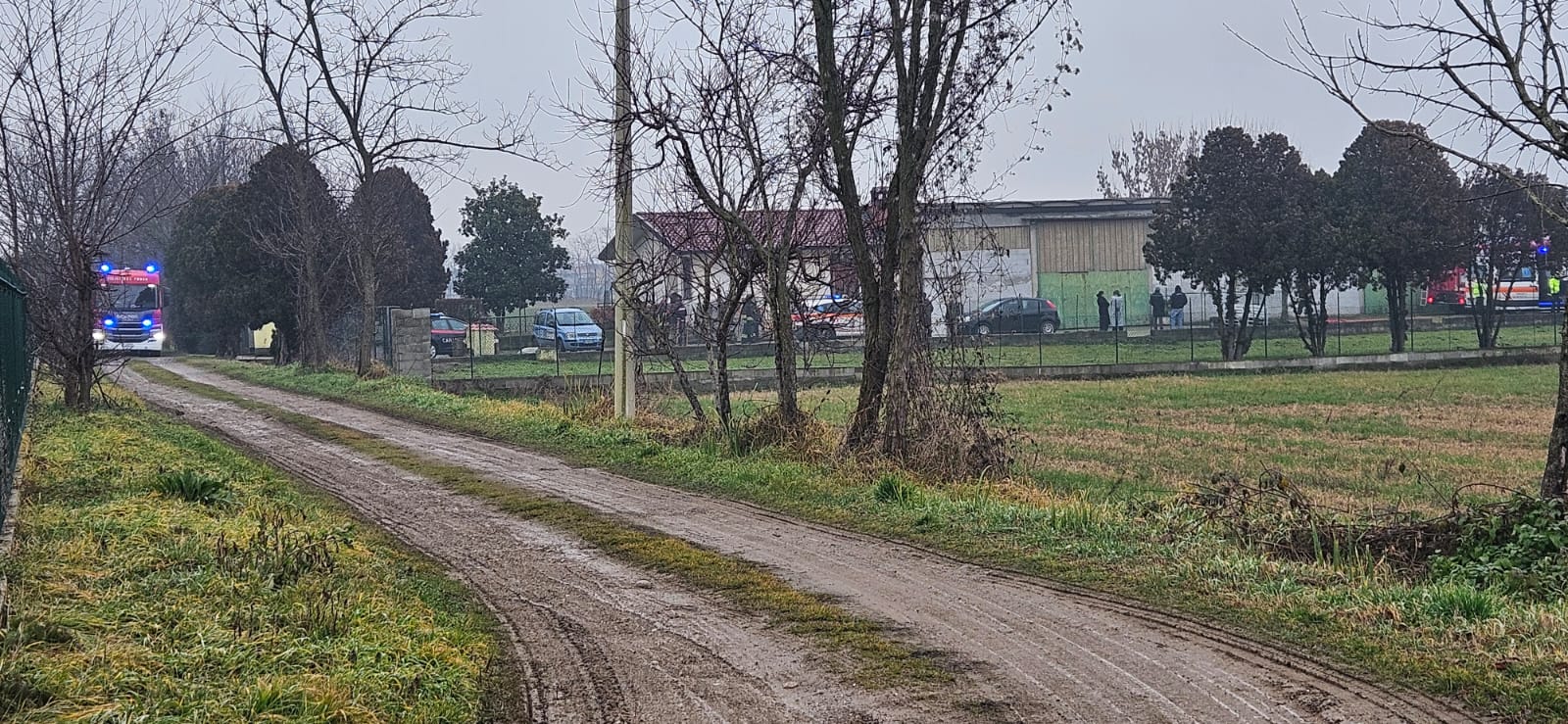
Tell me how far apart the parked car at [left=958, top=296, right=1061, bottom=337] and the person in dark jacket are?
400cm

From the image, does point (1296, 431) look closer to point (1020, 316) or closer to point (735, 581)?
point (735, 581)

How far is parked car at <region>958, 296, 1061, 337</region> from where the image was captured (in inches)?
1786

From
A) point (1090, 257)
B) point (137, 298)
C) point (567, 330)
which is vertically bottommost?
point (567, 330)

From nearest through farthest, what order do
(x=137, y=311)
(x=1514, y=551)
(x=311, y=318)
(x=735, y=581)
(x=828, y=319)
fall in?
1. (x=735, y=581)
2. (x=1514, y=551)
3. (x=828, y=319)
4. (x=311, y=318)
5. (x=137, y=311)

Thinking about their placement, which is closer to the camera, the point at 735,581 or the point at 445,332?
the point at 735,581

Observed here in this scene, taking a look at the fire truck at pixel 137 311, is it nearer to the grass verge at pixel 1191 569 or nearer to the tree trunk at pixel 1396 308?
the grass verge at pixel 1191 569

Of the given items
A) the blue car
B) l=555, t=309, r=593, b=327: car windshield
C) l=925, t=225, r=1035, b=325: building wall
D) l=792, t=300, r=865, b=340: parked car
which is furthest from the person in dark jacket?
l=925, t=225, r=1035, b=325: building wall

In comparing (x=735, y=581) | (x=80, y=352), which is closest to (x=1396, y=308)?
(x=80, y=352)

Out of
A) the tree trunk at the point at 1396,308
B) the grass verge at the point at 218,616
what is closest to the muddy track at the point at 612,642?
the grass verge at the point at 218,616

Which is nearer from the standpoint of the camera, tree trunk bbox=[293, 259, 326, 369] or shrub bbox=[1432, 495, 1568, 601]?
shrub bbox=[1432, 495, 1568, 601]

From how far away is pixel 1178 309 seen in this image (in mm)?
44844

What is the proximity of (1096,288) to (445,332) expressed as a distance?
23.7 m

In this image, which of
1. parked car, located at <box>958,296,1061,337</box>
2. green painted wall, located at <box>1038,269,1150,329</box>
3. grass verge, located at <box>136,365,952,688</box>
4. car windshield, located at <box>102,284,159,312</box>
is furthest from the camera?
green painted wall, located at <box>1038,269,1150,329</box>

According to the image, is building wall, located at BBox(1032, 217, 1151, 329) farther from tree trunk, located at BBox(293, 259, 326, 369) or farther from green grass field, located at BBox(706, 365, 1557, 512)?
Answer: tree trunk, located at BBox(293, 259, 326, 369)
